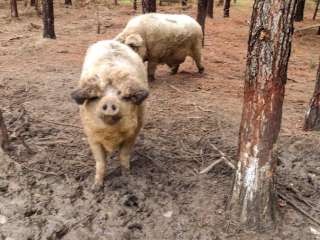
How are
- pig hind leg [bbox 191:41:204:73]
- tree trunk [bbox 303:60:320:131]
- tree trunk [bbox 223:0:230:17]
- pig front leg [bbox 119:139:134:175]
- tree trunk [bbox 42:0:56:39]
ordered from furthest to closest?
tree trunk [bbox 223:0:230:17]
tree trunk [bbox 42:0:56:39]
pig hind leg [bbox 191:41:204:73]
tree trunk [bbox 303:60:320:131]
pig front leg [bbox 119:139:134:175]

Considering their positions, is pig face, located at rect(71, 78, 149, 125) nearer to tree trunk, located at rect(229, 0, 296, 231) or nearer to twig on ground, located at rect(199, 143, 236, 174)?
tree trunk, located at rect(229, 0, 296, 231)

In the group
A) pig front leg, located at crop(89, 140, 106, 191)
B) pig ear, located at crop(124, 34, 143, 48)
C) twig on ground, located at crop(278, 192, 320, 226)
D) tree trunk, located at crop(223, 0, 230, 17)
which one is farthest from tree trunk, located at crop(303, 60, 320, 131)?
tree trunk, located at crop(223, 0, 230, 17)

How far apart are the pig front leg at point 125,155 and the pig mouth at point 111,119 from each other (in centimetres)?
59

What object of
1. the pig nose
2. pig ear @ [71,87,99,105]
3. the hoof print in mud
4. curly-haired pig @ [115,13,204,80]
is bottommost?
the hoof print in mud

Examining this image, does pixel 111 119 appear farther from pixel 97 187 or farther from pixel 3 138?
pixel 3 138

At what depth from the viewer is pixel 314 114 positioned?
21.2ft

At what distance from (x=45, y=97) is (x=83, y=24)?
7952 mm

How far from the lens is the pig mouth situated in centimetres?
433

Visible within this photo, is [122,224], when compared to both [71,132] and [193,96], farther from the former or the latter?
[193,96]

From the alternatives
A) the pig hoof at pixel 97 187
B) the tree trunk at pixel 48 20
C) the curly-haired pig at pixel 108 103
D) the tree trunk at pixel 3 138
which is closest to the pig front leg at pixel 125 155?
the curly-haired pig at pixel 108 103

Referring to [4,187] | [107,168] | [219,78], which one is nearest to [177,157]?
[107,168]

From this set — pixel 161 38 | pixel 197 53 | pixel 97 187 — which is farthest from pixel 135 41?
pixel 97 187

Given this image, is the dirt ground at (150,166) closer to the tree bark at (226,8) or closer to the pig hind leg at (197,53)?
the pig hind leg at (197,53)

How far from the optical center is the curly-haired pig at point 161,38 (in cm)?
824
